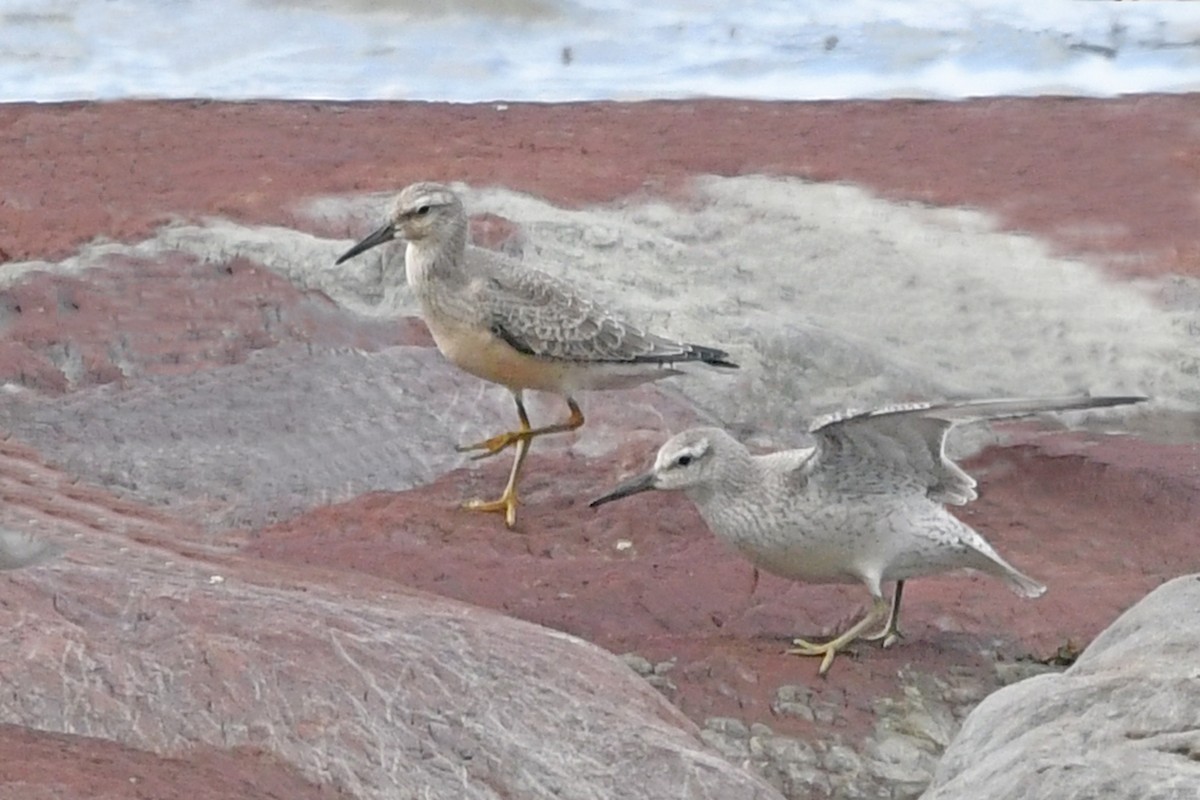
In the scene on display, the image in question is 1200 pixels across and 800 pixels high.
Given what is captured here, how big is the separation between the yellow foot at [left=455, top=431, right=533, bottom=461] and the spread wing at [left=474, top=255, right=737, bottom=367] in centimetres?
29

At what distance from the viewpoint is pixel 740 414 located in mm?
8359

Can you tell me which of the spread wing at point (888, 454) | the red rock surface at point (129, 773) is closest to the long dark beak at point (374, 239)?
the spread wing at point (888, 454)

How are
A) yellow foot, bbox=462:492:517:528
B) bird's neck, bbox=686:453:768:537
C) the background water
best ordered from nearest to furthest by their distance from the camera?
bird's neck, bbox=686:453:768:537, yellow foot, bbox=462:492:517:528, the background water

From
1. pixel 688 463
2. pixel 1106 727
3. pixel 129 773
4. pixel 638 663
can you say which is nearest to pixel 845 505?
pixel 688 463

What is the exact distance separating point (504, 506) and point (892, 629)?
59.3 inches

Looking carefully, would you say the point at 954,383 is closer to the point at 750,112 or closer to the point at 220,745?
the point at 750,112

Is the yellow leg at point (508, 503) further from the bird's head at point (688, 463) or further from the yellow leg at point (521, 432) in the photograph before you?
the bird's head at point (688, 463)

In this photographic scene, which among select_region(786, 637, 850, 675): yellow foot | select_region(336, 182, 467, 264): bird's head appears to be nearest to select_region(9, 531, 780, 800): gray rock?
select_region(786, 637, 850, 675): yellow foot

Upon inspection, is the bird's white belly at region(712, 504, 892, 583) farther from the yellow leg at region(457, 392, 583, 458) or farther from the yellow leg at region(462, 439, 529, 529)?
the yellow leg at region(457, 392, 583, 458)

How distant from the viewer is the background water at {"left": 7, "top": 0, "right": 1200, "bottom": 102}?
12.4 metres

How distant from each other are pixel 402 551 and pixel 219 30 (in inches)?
286

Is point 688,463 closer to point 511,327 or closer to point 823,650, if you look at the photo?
point 823,650

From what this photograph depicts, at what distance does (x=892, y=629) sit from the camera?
6863 mm

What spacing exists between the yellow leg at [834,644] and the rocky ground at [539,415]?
55 millimetres
